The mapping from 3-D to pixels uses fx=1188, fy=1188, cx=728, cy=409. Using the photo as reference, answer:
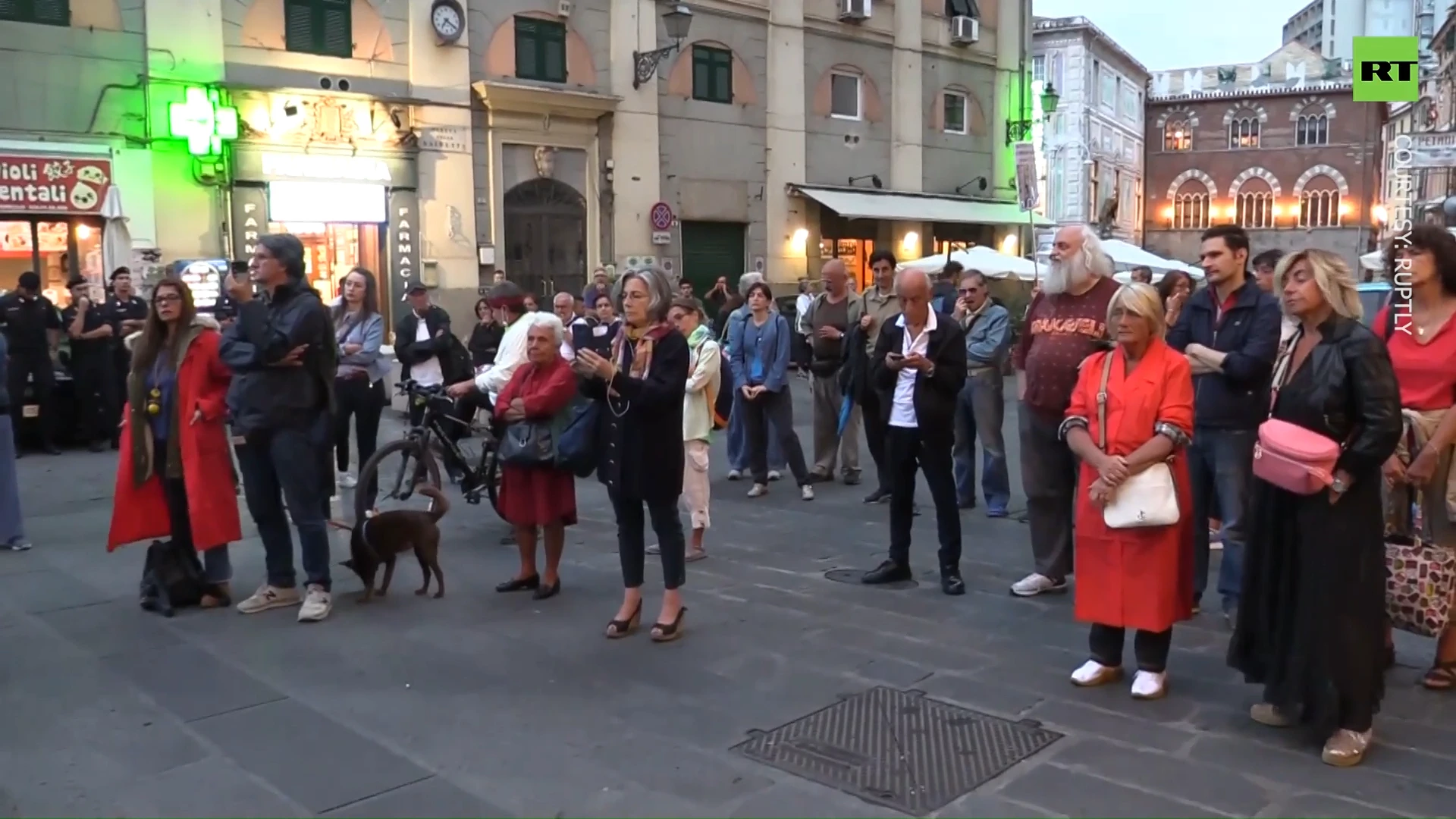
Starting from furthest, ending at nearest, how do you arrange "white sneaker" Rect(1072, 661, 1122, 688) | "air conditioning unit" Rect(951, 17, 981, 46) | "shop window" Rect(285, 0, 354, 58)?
"air conditioning unit" Rect(951, 17, 981, 46) < "shop window" Rect(285, 0, 354, 58) < "white sneaker" Rect(1072, 661, 1122, 688)

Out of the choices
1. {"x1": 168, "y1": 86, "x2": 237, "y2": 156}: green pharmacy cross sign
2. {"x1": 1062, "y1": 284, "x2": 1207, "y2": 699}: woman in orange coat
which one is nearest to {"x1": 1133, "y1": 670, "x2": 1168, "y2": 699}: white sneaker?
{"x1": 1062, "y1": 284, "x2": 1207, "y2": 699}: woman in orange coat

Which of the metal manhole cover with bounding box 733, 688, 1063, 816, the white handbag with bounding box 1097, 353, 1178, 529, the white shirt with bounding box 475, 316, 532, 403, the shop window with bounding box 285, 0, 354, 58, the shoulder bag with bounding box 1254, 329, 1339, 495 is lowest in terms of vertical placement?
the metal manhole cover with bounding box 733, 688, 1063, 816

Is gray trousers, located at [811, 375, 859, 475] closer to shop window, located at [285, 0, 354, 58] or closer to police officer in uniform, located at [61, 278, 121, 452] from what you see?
police officer in uniform, located at [61, 278, 121, 452]

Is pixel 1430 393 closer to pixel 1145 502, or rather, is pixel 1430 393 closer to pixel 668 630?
pixel 1145 502

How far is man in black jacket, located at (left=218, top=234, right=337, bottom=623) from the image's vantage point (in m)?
6.00


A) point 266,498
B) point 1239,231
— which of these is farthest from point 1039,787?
point 266,498

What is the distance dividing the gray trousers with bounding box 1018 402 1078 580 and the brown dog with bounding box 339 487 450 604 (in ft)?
10.8

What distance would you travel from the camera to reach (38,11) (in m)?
14.9

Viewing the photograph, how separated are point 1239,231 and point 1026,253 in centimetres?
2445

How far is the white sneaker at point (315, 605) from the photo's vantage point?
243 inches

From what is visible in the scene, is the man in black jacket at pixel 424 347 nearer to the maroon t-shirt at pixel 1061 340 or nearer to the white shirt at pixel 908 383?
the white shirt at pixel 908 383

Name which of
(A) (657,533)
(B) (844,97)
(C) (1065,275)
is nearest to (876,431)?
(C) (1065,275)

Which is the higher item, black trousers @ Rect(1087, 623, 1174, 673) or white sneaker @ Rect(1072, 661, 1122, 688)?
black trousers @ Rect(1087, 623, 1174, 673)

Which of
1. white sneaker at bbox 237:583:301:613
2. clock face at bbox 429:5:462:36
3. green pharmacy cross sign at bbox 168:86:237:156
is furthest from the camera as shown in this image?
clock face at bbox 429:5:462:36
